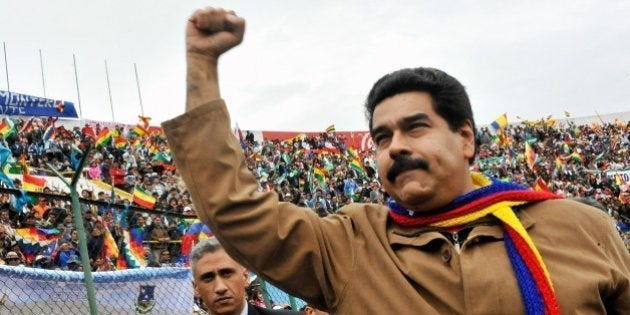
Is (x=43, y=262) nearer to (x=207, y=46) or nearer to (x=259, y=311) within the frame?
(x=259, y=311)

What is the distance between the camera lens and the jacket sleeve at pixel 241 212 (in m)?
1.44

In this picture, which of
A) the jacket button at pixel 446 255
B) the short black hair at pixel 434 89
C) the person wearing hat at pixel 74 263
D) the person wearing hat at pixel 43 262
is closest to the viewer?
the jacket button at pixel 446 255

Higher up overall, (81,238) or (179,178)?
(179,178)

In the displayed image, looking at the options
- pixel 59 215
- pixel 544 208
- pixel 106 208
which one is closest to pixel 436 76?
pixel 544 208

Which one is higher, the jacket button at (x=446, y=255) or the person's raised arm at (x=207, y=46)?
the person's raised arm at (x=207, y=46)

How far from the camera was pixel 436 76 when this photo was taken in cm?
180

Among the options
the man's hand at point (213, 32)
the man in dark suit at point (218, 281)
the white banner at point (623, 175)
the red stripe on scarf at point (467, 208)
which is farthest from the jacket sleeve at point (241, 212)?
the white banner at point (623, 175)

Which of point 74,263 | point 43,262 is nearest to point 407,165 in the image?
point 74,263

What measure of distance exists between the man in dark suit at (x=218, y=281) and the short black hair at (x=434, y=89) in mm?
1951

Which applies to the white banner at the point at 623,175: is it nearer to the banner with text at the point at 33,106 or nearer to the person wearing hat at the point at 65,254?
the banner with text at the point at 33,106

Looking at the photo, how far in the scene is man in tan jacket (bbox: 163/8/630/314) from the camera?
57.9 inches

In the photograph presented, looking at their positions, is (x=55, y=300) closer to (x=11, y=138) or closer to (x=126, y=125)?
(x=11, y=138)

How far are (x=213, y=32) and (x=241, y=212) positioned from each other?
41 cm

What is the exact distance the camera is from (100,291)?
425 centimetres
